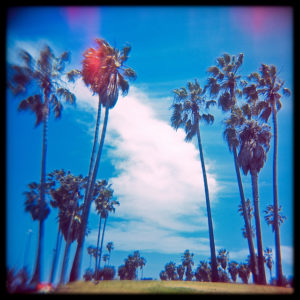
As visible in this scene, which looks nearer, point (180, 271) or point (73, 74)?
point (73, 74)

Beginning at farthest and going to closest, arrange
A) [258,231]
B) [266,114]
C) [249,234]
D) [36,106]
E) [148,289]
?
1. [266,114]
2. [36,106]
3. [249,234]
4. [258,231]
5. [148,289]

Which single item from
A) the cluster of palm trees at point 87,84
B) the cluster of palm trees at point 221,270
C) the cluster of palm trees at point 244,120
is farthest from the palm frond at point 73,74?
the cluster of palm trees at point 221,270

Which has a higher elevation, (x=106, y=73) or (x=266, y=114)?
(x=106, y=73)

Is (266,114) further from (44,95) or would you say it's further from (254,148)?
(44,95)

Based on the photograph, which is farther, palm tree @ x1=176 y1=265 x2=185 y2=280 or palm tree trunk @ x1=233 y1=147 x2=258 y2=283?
Result: palm tree @ x1=176 y1=265 x2=185 y2=280

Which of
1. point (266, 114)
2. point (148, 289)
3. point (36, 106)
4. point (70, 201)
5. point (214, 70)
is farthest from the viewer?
point (70, 201)

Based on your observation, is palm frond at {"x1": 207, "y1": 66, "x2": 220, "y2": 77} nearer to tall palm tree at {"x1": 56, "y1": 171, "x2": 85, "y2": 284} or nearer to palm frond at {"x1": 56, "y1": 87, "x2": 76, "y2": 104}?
palm frond at {"x1": 56, "y1": 87, "x2": 76, "y2": 104}

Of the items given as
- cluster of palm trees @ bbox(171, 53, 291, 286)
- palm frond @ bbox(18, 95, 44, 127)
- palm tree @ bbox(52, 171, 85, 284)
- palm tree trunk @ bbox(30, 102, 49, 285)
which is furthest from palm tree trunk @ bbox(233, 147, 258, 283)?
palm tree @ bbox(52, 171, 85, 284)

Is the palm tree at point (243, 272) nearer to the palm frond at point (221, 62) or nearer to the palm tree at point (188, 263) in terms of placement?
the palm tree at point (188, 263)

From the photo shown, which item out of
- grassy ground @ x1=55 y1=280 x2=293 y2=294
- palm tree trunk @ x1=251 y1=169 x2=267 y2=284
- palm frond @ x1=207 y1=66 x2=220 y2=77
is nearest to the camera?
grassy ground @ x1=55 y1=280 x2=293 y2=294

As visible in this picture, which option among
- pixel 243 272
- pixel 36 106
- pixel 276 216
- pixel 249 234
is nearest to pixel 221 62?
pixel 276 216

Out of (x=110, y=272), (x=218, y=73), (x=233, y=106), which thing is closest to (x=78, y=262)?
(x=233, y=106)
